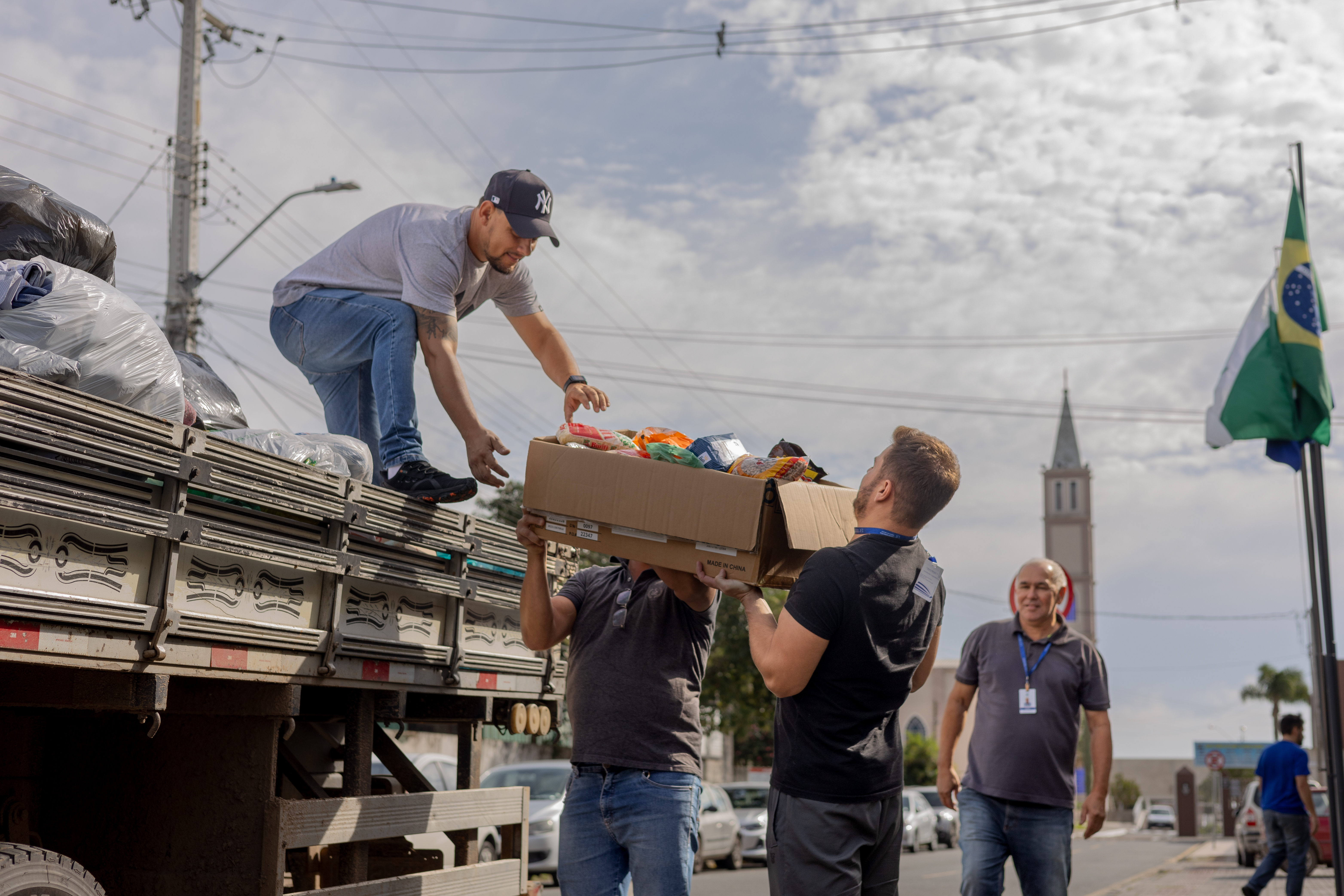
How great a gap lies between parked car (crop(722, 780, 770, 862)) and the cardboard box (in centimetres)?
1529

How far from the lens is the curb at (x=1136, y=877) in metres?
13.9

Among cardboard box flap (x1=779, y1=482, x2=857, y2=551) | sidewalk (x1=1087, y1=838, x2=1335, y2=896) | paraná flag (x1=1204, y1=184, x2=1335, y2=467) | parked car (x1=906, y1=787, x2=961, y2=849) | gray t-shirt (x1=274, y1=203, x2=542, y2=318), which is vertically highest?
paraná flag (x1=1204, y1=184, x2=1335, y2=467)

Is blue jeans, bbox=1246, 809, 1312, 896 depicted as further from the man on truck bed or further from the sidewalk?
the man on truck bed

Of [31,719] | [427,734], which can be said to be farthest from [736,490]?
[427,734]

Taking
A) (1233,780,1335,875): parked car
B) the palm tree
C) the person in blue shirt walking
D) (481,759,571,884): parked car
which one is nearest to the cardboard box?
the person in blue shirt walking

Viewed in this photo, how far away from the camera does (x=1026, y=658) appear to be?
233 inches

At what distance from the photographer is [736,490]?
3.80 m

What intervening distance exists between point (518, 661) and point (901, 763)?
2.27 metres

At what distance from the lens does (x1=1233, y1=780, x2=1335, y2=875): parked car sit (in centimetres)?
1872

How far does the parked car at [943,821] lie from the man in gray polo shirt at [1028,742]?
2547 cm

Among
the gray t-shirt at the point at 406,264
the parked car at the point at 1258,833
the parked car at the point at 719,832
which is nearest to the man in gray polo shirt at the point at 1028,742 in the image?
the gray t-shirt at the point at 406,264

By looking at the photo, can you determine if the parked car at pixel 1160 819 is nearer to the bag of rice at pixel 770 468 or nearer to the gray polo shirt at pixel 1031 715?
the gray polo shirt at pixel 1031 715

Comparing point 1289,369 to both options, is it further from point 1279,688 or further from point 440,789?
point 1279,688

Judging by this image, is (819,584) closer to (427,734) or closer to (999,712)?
(999,712)
